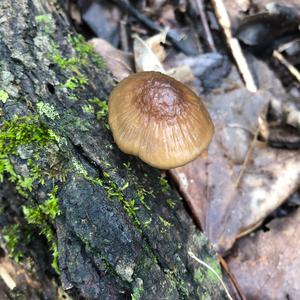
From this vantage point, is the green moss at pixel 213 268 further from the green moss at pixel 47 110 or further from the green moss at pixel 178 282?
the green moss at pixel 47 110

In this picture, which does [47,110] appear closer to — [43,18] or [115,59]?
[43,18]

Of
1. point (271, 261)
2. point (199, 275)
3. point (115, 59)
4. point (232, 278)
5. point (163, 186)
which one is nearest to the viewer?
point (199, 275)

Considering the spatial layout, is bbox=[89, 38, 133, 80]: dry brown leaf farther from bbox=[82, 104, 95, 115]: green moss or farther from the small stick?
bbox=[82, 104, 95, 115]: green moss

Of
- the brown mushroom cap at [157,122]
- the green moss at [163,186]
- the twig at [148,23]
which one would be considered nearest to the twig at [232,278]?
the green moss at [163,186]

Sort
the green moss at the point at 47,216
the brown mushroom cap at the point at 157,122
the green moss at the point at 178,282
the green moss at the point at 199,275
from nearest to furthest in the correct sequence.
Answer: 1. the green moss at the point at 47,216
2. the green moss at the point at 178,282
3. the brown mushroom cap at the point at 157,122
4. the green moss at the point at 199,275

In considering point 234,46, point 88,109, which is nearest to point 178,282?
point 88,109

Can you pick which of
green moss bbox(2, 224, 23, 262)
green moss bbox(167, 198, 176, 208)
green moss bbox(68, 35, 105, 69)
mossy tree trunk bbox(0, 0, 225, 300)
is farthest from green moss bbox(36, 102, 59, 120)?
green moss bbox(167, 198, 176, 208)
